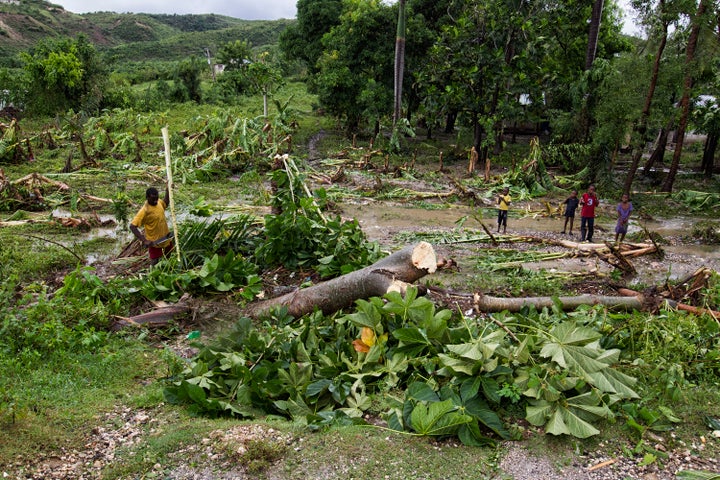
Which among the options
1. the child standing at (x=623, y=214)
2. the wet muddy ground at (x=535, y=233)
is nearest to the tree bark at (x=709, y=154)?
the wet muddy ground at (x=535, y=233)

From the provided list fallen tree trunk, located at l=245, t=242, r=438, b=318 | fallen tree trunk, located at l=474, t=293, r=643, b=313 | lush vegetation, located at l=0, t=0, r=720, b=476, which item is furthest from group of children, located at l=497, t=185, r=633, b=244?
fallen tree trunk, located at l=245, t=242, r=438, b=318

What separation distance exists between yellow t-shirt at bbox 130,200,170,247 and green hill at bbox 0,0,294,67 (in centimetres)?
4853

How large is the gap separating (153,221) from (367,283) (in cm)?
317

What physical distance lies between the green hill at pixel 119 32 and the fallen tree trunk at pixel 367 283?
5013 centimetres

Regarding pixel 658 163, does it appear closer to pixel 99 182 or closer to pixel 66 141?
pixel 99 182

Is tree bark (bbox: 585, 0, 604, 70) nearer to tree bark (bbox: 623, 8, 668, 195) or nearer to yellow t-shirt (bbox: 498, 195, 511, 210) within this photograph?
tree bark (bbox: 623, 8, 668, 195)

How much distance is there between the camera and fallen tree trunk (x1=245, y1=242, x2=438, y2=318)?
5.14 metres

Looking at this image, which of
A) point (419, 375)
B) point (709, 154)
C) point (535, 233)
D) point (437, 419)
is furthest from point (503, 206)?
point (709, 154)

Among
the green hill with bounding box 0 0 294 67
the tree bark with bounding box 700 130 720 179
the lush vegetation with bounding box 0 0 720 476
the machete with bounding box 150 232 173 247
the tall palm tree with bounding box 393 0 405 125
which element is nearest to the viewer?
the lush vegetation with bounding box 0 0 720 476

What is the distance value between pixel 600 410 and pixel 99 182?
45.7 feet

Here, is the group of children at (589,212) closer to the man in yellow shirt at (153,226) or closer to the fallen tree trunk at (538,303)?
the fallen tree trunk at (538,303)

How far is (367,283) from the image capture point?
5.22m

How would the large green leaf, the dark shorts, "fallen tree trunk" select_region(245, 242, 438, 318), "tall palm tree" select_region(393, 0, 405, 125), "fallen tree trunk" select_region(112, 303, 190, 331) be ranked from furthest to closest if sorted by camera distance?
"tall palm tree" select_region(393, 0, 405, 125) → the dark shorts → "fallen tree trunk" select_region(112, 303, 190, 331) → "fallen tree trunk" select_region(245, 242, 438, 318) → the large green leaf

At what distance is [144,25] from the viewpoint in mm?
77375
